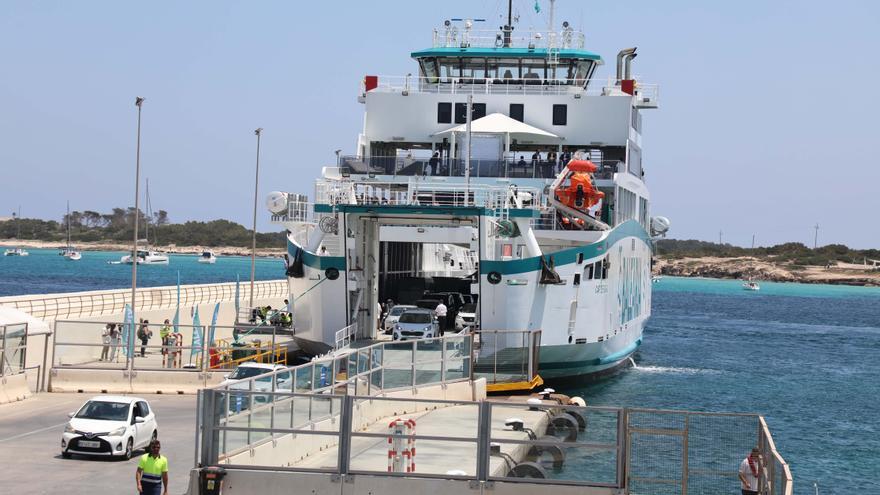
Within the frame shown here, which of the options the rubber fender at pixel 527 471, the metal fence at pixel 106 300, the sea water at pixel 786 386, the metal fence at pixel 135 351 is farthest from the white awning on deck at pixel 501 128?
the rubber fender at pixel 527 471

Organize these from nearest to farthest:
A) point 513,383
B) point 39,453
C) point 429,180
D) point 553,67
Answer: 1. point 39,453
2. point 513,383
3. point 429,180
4. point 553,67

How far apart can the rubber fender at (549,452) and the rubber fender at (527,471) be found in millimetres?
91

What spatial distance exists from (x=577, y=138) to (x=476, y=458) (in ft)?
88.3

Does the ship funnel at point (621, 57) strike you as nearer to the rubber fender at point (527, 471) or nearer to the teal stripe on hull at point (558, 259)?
Answer: the teal stripe on hull at point (558, 259)

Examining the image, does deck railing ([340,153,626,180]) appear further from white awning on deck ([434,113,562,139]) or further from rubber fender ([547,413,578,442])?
rubber fender ([547,413,578,442])

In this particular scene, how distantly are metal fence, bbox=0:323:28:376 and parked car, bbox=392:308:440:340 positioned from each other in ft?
31.8

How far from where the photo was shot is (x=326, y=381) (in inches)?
871

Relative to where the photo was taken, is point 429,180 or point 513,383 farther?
point 429,180

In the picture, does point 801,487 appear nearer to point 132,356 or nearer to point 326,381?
point 326,381

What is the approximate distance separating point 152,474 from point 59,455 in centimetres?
571

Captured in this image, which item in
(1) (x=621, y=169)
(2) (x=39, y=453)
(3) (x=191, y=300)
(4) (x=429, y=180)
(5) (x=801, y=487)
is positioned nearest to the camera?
(2) (x=39, y=453)

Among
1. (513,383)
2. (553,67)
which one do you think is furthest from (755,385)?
(513,383)

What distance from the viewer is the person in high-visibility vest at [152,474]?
1680cm

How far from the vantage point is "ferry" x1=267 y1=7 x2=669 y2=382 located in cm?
3256
